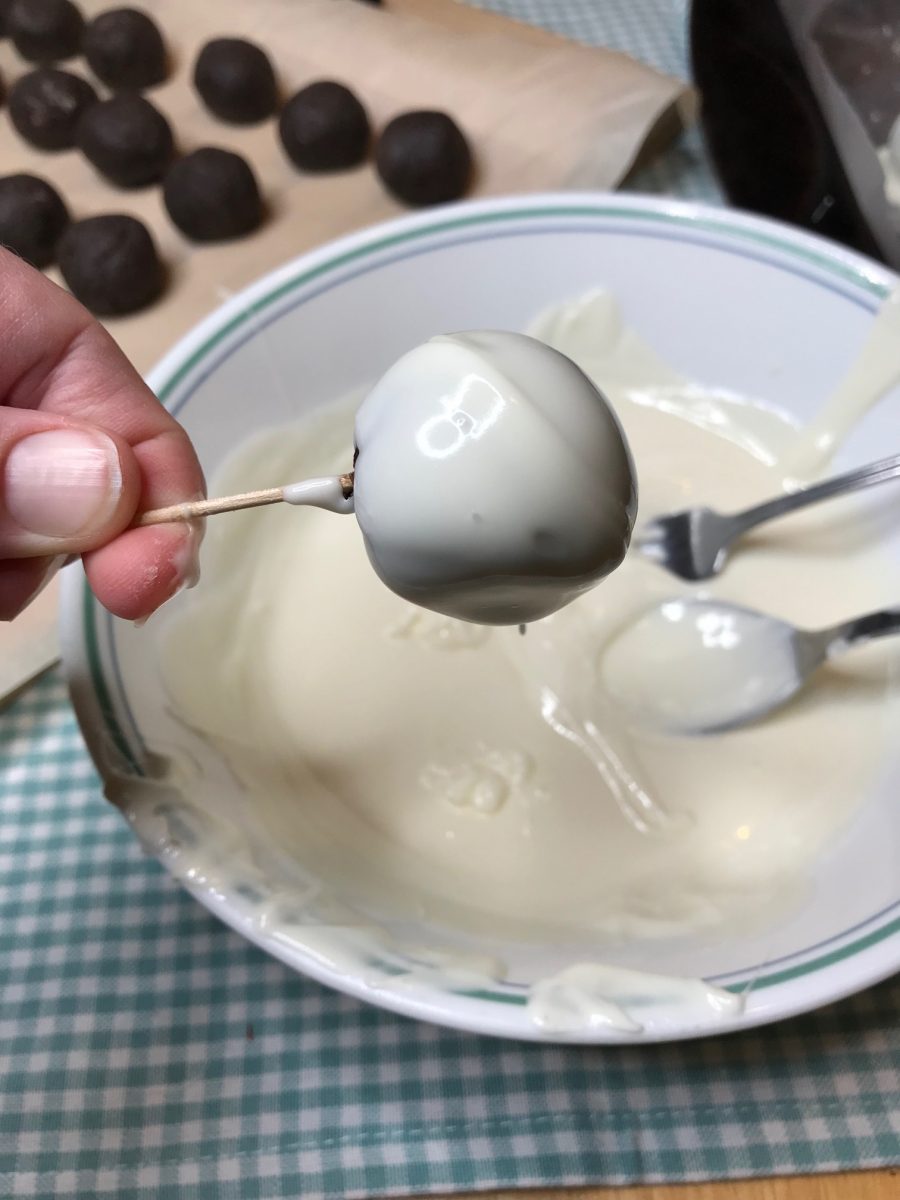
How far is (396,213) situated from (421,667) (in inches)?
26.5

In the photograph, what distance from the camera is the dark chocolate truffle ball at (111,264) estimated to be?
1.14 m

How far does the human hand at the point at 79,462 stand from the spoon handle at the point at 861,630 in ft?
1.73

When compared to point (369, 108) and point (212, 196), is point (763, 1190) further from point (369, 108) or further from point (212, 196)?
point (369, 108)

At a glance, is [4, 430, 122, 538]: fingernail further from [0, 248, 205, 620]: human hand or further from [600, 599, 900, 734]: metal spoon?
[600, 599, 900, 734]: metal spoon

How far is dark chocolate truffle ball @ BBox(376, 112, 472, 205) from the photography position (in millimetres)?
1197

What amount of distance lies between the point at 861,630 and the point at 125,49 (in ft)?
4.00

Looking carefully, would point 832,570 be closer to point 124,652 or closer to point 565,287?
point 565,287

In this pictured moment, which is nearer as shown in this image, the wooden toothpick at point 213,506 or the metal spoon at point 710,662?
the wooden toothpick at point 213,506

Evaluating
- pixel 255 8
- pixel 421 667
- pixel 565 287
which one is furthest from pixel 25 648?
pixel 255 8

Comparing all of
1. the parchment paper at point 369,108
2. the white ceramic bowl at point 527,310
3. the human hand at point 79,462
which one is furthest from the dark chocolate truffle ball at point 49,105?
the human hand at point 79,462

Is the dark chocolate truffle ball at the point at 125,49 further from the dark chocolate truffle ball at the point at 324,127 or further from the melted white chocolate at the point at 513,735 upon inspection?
the melted white chocolate at the point at 513,735

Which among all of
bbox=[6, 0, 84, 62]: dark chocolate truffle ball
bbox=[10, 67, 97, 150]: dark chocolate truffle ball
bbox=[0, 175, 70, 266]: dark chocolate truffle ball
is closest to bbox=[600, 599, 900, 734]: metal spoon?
bbox=[0, 175, 70, 266]: dark chocolate truffle ball

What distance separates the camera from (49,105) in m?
1.31

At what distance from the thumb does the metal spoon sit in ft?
1.59
